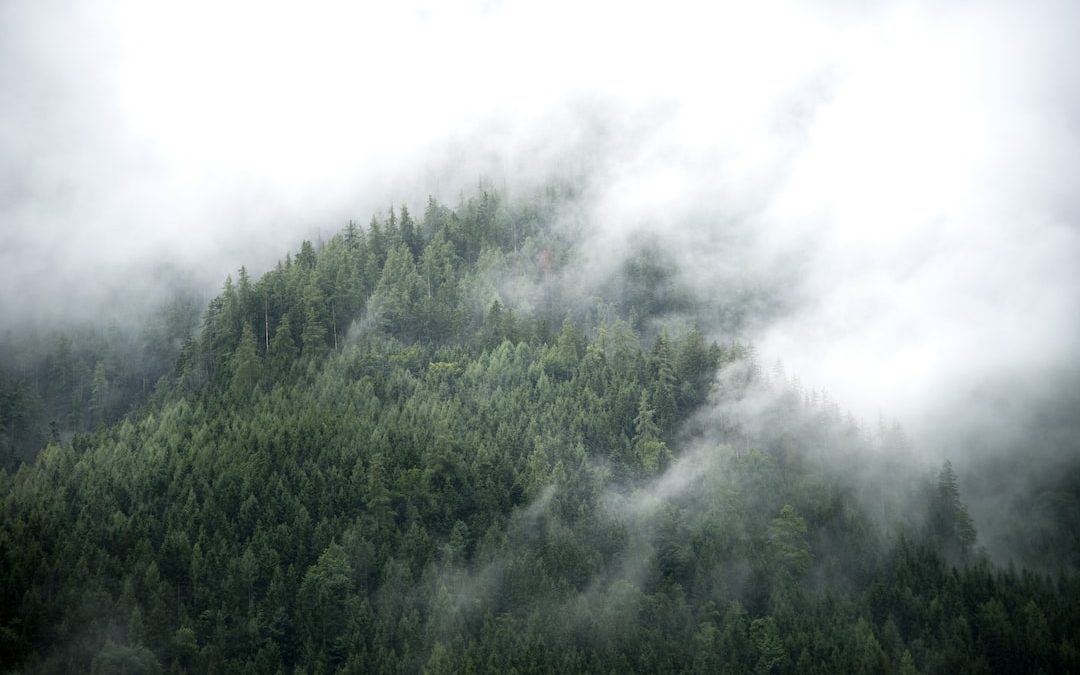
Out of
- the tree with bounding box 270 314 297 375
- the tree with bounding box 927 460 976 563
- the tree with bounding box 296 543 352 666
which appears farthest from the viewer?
the tree with bounding box 270 314 297 375

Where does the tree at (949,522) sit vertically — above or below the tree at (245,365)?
below

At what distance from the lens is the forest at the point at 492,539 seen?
133 metres

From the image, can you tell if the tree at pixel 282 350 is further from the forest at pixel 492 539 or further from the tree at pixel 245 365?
the tree at pixel 245 365

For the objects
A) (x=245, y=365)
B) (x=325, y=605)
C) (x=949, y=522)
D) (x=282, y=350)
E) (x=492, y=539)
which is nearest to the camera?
(x=325, y=605)

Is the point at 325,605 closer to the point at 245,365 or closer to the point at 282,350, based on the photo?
the point at 245,365

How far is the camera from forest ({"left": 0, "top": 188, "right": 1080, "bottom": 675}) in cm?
13288

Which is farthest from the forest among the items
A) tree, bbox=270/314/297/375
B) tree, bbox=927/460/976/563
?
tree, bbox=270/314/297/375

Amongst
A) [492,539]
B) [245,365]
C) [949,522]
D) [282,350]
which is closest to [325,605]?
[492,539]

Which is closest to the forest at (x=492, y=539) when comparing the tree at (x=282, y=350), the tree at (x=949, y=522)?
the tree at (x=949, y=522)

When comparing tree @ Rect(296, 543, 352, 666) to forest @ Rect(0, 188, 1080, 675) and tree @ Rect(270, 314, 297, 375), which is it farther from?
tree @ Rect(270, 314, 297, 375)

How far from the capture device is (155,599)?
131 metres

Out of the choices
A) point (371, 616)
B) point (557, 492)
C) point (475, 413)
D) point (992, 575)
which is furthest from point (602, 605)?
point (992, 575)

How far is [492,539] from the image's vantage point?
15162cm

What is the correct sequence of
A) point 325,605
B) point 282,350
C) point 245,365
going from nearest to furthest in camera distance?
point 325,605 < point 245,365 < point 282,350
